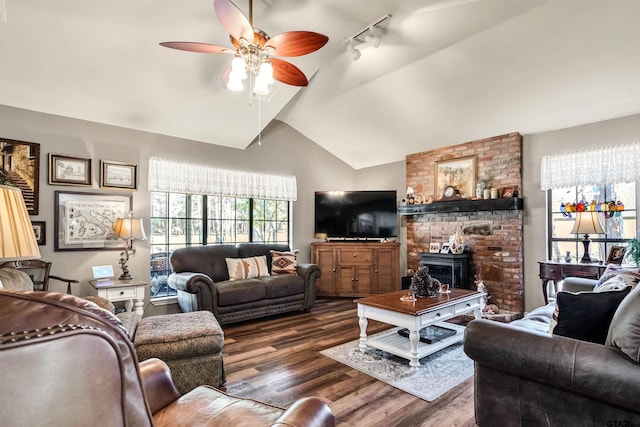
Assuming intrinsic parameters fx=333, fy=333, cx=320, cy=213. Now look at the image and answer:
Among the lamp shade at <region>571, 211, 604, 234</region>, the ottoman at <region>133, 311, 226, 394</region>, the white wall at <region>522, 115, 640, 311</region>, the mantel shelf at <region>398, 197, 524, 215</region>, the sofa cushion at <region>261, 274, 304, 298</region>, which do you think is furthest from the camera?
the mantel shelf at <region>398, 197, 524, 215</region>

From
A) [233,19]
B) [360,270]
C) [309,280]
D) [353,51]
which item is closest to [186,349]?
[233,19]

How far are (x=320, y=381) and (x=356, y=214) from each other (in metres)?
3.61

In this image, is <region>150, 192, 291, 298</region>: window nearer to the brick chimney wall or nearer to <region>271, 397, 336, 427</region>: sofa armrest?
the brick chimney wall

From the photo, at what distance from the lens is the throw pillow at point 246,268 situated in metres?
4.54

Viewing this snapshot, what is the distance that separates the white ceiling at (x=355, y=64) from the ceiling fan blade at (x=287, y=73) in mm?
679

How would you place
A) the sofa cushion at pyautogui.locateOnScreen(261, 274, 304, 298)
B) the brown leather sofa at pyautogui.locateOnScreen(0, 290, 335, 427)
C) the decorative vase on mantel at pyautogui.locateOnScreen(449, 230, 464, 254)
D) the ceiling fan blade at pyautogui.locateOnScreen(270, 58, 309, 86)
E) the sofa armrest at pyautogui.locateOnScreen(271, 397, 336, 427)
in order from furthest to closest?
the decorative vase on mantel at pyautogui.locateOnScreen(449, 230, 464, 254)
the sofa cushion at pyautogui.locateOnScreen(261, 274, 304, 298)
the ceiling fan blade at pyautogui.locateOnScreen(270, 58, 309, 86)
the sofa armrest at pyautogui.locateOnScreen(271, 397, 336, 427)
the brown leather sofa at pyautogui.locateOnScreen(0, 290, 335, 427)

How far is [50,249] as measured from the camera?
3727mm

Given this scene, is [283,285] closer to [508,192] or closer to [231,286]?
[231,286]

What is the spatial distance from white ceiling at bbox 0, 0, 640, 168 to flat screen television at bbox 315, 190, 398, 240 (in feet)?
4.91

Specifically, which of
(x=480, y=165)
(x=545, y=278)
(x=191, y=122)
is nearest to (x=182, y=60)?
(x=191, y=122)

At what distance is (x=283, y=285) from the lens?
4.50 m

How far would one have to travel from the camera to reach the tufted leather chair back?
53 cm

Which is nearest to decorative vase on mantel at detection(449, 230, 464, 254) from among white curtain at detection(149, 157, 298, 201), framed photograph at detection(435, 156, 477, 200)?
framed photograph at detection(435, 156, 477, 200)

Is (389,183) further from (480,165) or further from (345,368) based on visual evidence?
(345,368)
